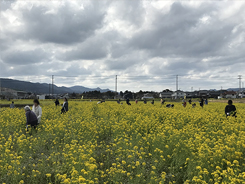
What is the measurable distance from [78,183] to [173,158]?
295cm

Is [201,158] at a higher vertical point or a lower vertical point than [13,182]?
higher

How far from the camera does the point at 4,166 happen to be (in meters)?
5.23

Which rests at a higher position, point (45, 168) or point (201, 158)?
point (201, 158)

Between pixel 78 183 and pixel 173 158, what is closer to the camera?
pixel 78 183

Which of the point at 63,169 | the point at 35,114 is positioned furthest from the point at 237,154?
the point at 35,114

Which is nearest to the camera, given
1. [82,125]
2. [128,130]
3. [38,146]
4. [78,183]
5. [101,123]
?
[78,183]

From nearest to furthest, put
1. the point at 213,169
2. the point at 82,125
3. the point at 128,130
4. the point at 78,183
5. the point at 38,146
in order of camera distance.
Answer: the point at 78,183 → the point at 213,169 → the point at 38,146 → the point at 128,130 → the point at 82,125

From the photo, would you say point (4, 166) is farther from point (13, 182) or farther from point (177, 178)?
point (177, 178)

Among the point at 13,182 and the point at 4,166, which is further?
the point at 4,166

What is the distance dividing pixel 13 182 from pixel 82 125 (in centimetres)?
544

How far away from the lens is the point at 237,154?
534 cm

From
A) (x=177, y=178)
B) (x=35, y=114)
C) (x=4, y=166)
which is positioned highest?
(x=35, y=114)

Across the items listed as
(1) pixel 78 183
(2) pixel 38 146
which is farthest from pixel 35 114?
(1) pixel 78 183

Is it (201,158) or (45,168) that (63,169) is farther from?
(201,158)
